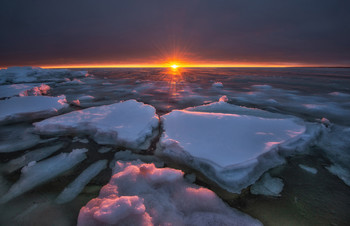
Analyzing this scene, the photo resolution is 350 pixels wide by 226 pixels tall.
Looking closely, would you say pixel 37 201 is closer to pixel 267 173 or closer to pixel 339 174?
pixel 267 173

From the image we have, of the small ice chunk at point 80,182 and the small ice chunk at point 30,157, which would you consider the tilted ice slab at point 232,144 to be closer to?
the small ice chunk at point 80,182

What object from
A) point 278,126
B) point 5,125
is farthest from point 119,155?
point 5,125

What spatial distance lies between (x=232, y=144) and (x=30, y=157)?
363cm

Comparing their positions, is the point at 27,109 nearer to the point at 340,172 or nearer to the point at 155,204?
the point at 155,204

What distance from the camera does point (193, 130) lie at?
334 cm

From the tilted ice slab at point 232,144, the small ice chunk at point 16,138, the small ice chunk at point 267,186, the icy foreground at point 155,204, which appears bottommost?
the small ice chunk at point 16,138

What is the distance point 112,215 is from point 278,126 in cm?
359

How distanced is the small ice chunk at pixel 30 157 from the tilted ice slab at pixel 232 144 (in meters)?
2.06

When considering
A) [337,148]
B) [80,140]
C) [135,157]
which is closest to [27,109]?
[80,140]

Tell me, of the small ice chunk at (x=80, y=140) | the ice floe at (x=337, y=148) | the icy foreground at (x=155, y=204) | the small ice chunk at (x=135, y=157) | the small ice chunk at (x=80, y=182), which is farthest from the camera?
the small ice chunk at (x=80, y=140)

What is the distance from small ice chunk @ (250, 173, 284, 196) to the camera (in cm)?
203

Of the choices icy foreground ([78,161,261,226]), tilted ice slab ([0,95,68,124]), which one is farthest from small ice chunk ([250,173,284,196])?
tilted ice slab ([0,95,68,124])

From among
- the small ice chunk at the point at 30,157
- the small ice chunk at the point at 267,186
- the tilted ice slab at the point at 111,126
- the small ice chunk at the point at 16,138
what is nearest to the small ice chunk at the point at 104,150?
the tilted ice slab at the point at 111,126

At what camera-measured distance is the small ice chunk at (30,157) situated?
248 centimetres
